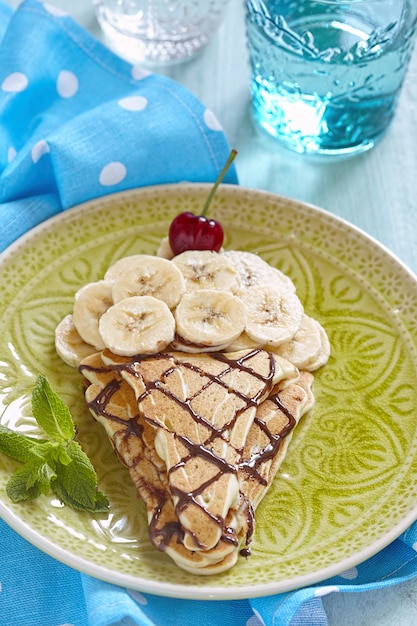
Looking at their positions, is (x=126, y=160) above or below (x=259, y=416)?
above

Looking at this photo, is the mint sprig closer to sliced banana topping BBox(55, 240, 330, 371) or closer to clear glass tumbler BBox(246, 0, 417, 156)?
sliced banana topping BBox(55, 240, 330, 371)

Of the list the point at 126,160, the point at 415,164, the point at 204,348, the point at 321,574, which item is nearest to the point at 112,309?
the point at 204,348

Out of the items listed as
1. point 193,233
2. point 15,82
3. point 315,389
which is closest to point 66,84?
point 15,82

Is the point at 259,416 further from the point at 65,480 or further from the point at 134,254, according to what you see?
the point at 134,254

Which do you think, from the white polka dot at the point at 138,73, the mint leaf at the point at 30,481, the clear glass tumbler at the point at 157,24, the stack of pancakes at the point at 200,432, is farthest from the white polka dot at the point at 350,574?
the clear glass tumbler at the point at 157,24

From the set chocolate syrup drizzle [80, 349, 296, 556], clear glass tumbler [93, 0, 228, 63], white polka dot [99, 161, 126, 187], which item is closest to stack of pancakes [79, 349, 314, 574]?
chocolate syrup drizzle [80, 349, 296, 556]

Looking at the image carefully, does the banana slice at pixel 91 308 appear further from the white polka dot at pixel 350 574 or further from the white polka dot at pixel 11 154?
the white polka dot at pixel 350 574
